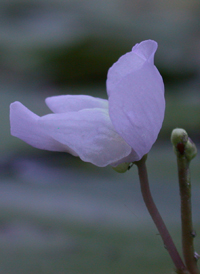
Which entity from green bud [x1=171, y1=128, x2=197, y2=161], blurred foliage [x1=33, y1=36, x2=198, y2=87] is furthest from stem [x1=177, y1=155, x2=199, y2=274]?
blurred foliage [x1=33, y1=36, x2=198, y2=87]

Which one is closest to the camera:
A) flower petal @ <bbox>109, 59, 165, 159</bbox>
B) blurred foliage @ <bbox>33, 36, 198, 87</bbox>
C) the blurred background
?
flower petal @ <bbox>109, 59, 165, 159</bbox>

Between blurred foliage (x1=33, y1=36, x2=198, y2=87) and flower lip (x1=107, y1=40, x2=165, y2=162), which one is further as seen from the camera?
blurred foliage (x1=33, y1=36, x2=198, y2=87)

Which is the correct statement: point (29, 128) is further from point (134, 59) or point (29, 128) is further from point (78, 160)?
point (78, 160)

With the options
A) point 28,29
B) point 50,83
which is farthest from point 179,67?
point 28,29

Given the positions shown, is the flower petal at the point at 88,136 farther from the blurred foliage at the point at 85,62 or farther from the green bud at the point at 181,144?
the blurred foliage at the point at 85,62

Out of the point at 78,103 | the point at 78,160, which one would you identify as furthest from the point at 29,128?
the point at 78,160

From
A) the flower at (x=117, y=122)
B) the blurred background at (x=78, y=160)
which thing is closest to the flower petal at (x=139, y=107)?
the flower at (x=117, y=122)

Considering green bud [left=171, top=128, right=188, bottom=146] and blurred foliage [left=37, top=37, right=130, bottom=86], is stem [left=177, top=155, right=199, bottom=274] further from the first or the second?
blurred foliage [left=37, top=37, right=130, bottom=86]

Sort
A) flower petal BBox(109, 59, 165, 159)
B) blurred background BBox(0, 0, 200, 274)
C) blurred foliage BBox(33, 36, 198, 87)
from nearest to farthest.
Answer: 1. flower petal BBox(109, 59, 165, 159)
2. blurred background BBox(0, 0, 200, 274)
3. blurred foliage BBox(33, 36, 198, 87)
